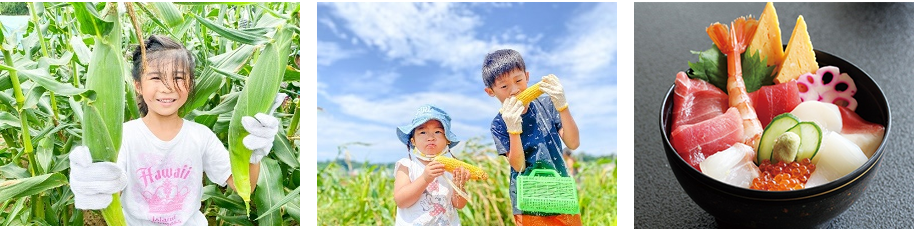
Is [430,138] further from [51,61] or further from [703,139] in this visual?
[51,61]

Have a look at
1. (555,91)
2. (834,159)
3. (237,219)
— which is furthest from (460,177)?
(834,159)

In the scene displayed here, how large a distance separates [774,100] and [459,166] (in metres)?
0.67

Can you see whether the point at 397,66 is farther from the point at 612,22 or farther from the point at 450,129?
the point at 612,22

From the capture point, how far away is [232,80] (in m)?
1.64

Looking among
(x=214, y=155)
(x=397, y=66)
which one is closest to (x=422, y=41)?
(x=397, y=66)

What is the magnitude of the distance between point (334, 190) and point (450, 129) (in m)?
0.30

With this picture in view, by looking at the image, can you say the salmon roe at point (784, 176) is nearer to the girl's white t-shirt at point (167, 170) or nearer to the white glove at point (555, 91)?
the white glove at point (555, 91)

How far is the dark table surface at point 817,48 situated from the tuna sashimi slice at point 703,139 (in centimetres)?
23

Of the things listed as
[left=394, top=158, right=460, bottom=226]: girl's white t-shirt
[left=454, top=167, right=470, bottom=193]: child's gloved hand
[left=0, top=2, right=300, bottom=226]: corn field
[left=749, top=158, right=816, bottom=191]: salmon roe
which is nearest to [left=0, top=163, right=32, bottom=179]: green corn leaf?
[left=0, top=2, right=300, bottom=226]: corn field

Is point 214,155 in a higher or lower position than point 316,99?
lower

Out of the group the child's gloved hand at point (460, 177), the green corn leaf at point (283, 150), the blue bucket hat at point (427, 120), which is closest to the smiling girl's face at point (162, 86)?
the green corn leaf at point (283, 150)

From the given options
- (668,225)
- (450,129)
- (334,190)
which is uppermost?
(450,129)

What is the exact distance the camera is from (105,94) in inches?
61.4

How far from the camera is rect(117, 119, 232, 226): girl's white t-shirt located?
158 cm
